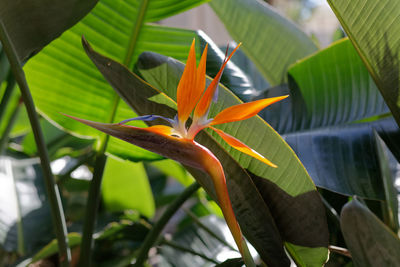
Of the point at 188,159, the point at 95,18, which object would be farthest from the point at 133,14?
the point at 188,159

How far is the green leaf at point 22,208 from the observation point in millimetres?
709

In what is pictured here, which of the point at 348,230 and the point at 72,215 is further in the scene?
the point at 72,215

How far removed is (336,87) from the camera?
1.85 feet

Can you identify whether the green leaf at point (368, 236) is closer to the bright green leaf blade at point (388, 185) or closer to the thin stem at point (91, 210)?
the bright green leaf blade at point (388, 185)

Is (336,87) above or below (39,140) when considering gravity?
above

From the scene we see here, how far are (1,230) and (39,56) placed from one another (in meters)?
0.32

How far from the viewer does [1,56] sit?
631 mm

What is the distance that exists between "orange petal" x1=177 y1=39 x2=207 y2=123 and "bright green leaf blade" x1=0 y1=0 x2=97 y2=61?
0.53 feet

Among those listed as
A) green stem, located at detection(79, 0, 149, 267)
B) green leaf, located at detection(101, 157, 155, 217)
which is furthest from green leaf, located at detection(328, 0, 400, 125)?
green leaf, located at detection(101, 157, 155, 217)

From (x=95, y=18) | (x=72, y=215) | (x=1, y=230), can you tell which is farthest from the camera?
(x=72, y=215)

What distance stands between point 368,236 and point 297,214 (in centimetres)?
8

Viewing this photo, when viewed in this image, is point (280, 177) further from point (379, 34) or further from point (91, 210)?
point (91, 210)

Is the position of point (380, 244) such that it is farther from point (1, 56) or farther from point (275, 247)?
point (1, 56)

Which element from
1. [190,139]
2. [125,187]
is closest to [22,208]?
[125,187]
